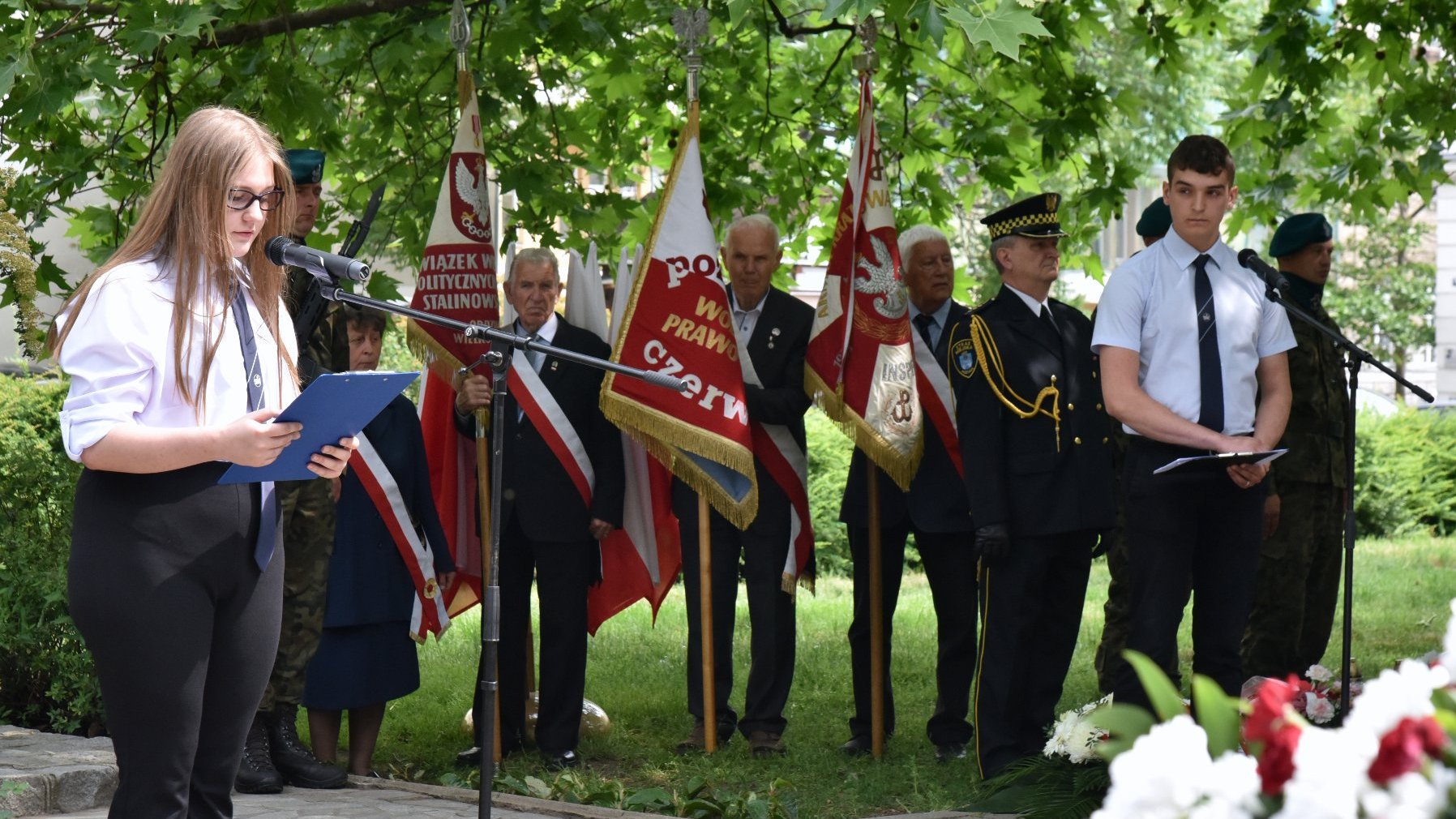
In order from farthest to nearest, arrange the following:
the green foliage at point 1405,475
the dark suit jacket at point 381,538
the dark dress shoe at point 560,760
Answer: the green foliage at point 1405,475 → the dark dress shoe at point 560,760 → the dark suit jacket at point 381,538

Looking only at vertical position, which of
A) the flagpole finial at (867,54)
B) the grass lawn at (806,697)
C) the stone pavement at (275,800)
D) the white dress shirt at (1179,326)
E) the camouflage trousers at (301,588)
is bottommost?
the grass lawn at (806,697)

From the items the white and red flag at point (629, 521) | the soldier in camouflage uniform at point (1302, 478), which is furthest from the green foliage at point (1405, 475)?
the white and red flag at point (629, 521)

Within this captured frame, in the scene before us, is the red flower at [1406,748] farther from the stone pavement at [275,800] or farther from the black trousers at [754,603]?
the black trousers at [754,603]

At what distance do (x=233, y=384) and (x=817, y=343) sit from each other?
4127 millimetres

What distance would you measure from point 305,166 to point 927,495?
278 cm

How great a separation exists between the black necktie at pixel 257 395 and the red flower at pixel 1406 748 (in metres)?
2.09

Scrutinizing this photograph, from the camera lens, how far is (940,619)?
→ 7047 millimetres

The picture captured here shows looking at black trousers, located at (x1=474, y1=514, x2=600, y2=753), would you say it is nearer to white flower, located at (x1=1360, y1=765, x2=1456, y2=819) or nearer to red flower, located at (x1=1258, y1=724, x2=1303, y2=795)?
red flower, located at (x1=1258, y1=724, x2=1303, y2=795)

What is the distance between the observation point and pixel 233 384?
304 centimetres

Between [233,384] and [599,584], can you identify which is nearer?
[233,384]

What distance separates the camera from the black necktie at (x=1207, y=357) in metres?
5.01

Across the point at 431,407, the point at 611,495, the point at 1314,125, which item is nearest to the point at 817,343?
the point at 611,495

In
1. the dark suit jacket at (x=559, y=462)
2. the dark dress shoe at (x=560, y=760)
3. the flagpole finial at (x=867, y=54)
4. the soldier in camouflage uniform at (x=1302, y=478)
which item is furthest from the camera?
the flagpole finial at (x=867, y=54)

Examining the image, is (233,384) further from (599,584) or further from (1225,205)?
(599,584)
